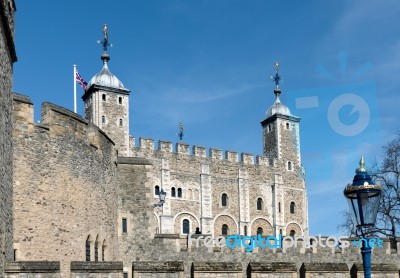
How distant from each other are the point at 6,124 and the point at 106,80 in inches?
1687

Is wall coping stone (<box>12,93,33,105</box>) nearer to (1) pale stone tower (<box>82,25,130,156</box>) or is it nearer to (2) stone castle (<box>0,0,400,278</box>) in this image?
(2) stone castle (<box>0,0,400,278</box>)

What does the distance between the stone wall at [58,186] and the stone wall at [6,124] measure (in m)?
1.19

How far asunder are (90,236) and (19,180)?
277 cm

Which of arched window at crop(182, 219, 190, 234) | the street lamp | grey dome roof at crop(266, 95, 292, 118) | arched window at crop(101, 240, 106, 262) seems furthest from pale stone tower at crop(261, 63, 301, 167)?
the street lamp

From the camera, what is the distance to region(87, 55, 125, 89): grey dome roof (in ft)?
182

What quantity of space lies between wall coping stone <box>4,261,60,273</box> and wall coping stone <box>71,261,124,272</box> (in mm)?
352

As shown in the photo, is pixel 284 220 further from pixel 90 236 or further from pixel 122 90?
pixel 90 236

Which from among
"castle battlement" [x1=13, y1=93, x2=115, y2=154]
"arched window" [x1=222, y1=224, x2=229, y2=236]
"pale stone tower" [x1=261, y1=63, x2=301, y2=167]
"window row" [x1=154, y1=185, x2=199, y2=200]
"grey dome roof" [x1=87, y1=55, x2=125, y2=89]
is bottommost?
"arched window" [x1=222, y1=224, x2=229, y2=236]

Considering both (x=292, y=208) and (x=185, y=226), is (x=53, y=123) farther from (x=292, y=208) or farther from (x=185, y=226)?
(x=292, y=208)

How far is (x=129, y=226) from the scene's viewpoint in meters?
21.9

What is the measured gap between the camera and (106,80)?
55969mm

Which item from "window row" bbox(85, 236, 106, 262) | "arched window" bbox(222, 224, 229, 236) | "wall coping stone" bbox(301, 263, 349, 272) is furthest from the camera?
"arched window" bbox(222, 224, 229, 236)

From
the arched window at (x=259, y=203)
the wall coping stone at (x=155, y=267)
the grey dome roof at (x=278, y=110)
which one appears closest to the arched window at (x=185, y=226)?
the arched window at (x=259, y=203)

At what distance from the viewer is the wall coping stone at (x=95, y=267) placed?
1265 cm
